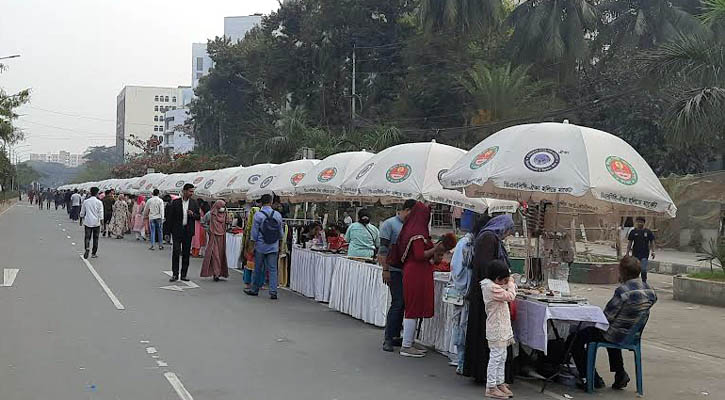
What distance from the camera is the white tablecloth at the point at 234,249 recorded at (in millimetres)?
19750

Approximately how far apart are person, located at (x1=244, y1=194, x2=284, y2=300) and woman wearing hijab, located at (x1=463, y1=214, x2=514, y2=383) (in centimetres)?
630

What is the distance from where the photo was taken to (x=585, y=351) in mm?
8344

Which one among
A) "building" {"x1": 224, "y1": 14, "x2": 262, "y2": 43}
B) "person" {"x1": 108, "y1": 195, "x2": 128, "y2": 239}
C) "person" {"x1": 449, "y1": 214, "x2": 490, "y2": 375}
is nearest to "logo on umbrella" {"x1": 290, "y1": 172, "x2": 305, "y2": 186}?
"person" {"x1": 449, "y1": 214, "x2": 490, "y2": 375}

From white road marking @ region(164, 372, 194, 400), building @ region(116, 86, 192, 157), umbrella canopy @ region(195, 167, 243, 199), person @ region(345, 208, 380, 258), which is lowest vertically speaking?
white road marking @ region(164, 372, 194, 400)

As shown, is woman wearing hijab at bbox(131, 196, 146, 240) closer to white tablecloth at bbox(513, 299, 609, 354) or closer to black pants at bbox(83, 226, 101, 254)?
black pants at bbox(83, 226, 101, 254)

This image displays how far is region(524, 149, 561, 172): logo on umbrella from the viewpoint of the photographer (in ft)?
27.2

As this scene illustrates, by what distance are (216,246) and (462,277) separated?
9215 millimetres

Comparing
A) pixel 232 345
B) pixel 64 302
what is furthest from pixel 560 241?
pixel 64 302

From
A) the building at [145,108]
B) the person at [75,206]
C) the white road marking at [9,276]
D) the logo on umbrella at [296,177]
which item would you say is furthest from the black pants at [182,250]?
the building at [145,108]

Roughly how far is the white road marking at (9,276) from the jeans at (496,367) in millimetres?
10847

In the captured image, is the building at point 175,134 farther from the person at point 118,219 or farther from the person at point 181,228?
the person at point 181,228

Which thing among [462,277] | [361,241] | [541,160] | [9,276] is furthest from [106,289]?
[541,160]

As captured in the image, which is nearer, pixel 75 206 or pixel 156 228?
pixel 156 228

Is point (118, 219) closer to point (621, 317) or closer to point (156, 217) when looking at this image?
point (156, 217)
